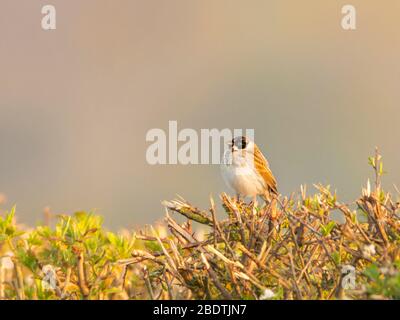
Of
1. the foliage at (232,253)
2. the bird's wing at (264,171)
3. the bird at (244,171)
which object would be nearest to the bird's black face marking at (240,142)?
the bird at (244,171)

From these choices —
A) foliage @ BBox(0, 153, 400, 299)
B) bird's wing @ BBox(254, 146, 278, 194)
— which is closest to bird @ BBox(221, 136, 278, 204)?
bird's wing @ BBox(254, 146, 278, 194)

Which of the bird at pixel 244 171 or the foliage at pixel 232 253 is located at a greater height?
the foliage at pixel 232 253

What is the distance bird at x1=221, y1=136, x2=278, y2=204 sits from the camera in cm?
684

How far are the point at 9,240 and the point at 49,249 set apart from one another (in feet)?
0.58

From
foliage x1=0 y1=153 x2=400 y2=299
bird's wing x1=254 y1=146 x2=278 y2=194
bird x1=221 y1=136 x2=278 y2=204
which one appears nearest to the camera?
foliage x1=0 y1=153 x2=400 y2=299

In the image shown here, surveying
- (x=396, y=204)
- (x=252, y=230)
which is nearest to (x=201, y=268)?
(x=252, y=230)

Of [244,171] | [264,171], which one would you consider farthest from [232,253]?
[264,171]

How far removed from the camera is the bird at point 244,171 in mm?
6839

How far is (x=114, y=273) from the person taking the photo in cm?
297

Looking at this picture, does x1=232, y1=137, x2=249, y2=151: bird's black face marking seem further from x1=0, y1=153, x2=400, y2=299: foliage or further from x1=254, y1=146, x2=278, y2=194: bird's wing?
x1=0, y1=153, x2=400, y2=299: foliage

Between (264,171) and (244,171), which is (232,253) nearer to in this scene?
(244,171)

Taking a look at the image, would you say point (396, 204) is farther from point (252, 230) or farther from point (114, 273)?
point (114, 273)

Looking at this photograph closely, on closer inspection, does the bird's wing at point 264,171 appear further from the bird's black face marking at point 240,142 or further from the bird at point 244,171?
→ the bird's black face marking at point 240,142

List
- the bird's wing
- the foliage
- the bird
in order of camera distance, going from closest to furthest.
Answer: the foliage, the bird, the bird's wing
